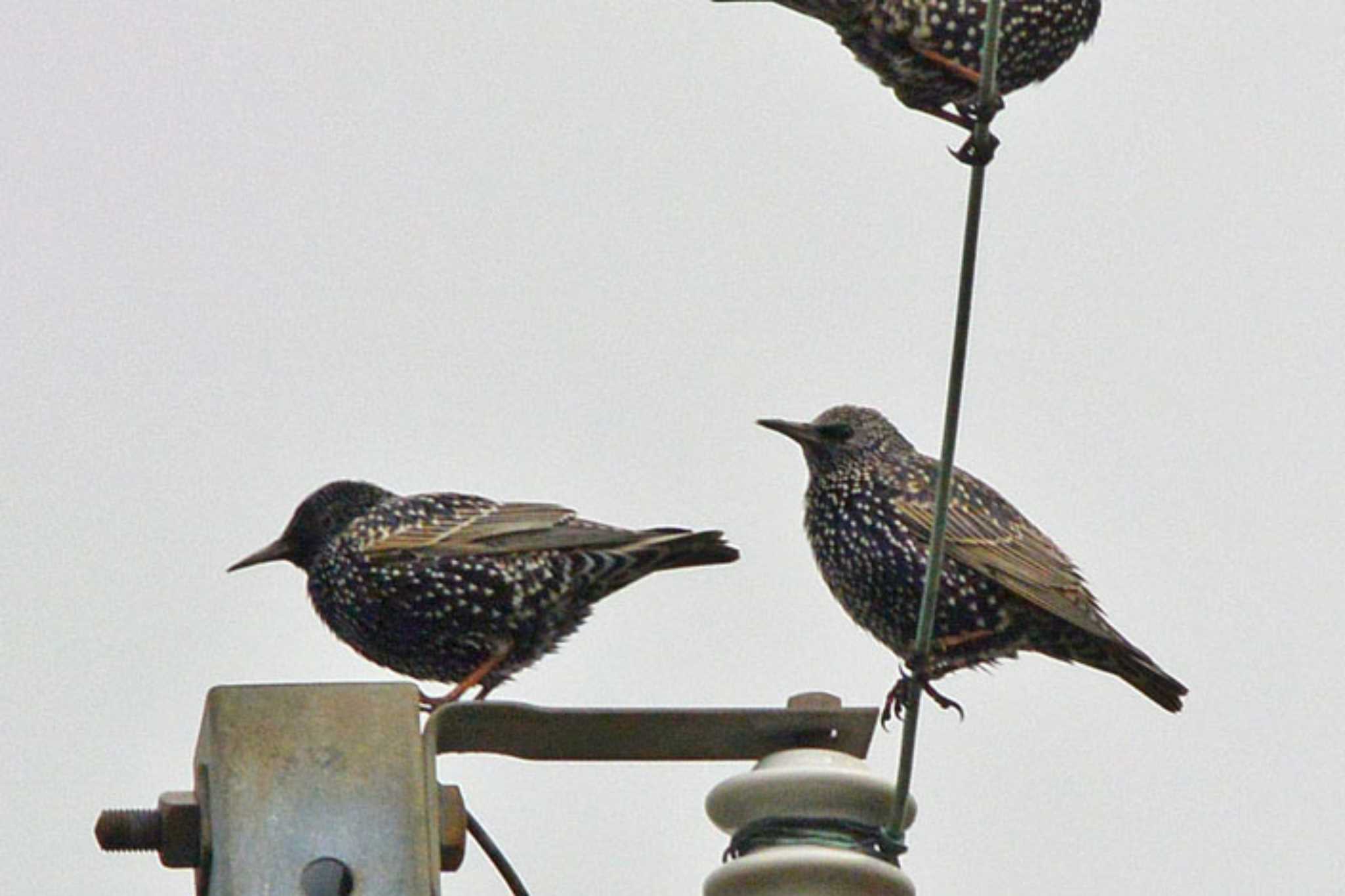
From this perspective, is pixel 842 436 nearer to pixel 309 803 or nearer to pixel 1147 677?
pixel 1147 677

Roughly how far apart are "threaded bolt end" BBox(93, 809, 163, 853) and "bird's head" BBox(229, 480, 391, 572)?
4.33 meters

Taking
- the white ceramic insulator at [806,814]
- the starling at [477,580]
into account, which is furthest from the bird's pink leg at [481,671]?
the white ceramic insulator at [806,814]

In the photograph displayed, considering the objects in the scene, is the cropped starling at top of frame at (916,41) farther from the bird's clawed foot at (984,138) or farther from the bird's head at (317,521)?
the bird's head at (317,521)

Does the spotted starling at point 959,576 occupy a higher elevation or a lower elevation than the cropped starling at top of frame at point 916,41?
lower

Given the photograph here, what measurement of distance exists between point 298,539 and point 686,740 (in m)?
4.25

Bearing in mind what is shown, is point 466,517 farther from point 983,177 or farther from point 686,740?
point 983,177

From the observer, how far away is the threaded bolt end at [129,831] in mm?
4184

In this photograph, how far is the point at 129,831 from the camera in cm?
421

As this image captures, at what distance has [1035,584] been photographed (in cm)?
750

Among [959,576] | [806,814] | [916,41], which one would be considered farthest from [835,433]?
[806,814]

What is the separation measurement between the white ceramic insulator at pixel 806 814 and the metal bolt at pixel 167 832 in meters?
0.83

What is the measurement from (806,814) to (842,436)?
3.83 metres

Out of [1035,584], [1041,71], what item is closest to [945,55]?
[1041,71]

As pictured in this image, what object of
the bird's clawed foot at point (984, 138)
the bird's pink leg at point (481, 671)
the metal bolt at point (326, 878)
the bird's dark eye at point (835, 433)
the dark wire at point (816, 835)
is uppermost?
the bird's clawed foot at point (984, 138)
